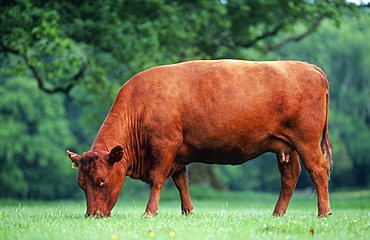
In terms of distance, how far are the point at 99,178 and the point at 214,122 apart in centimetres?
202

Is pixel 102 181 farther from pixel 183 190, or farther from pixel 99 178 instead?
pixel 183 190

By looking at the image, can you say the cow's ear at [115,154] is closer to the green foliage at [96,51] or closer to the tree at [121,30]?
the tree at [121,30]

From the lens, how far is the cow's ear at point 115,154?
28.5 ft

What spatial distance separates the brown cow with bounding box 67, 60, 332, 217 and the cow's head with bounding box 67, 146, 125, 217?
2 centimetres

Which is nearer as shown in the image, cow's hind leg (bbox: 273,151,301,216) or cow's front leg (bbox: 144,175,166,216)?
cow's front leg (bbox: 144,175,166,216)

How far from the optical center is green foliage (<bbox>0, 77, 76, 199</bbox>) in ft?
141

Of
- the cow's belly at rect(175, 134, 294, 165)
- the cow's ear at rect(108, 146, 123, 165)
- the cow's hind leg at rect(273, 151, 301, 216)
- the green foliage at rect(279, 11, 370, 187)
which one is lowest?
the green foliage at rect(279, 11, 370, 187)

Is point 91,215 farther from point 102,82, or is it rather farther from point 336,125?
point 336,125

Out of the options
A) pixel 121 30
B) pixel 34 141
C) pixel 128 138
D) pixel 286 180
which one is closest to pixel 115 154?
pixel 128 138

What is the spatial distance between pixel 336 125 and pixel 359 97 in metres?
3.83

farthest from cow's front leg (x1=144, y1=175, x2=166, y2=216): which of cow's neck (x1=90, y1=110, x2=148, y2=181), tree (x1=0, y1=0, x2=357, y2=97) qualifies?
tree (x1=0, y1=0, x2=357, y2=97)

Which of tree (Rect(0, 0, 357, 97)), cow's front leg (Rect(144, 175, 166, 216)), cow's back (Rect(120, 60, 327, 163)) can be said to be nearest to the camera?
cow's front leg (Rect(144, 175, 166, 216))

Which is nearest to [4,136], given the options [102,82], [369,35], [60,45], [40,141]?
[40,141]

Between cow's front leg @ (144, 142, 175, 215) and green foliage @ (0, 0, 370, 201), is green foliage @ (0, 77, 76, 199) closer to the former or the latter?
green foliage @ (0, 0, 370, 201)
